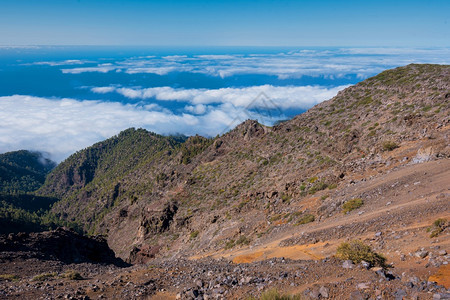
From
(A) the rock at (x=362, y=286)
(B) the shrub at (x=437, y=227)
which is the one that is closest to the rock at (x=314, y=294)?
(A) the rock at (x=362, y=286)

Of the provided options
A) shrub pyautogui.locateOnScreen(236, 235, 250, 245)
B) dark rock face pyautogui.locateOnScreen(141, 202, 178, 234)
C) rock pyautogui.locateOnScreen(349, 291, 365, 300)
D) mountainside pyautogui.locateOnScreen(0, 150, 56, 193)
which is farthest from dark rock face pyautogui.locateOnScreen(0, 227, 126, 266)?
mountainside pyautogui.locateOnScreen(0, 150, 56, 193)

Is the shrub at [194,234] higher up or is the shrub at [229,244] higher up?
the shrub at [229,244]

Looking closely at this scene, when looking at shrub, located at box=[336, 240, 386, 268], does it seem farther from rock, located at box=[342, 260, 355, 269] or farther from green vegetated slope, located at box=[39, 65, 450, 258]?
green vegetated slope, located at box=[39, 65, 450, 258]

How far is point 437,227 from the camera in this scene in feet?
34.8

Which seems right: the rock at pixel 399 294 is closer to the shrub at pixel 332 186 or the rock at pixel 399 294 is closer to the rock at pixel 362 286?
the rock at pixel 362 286

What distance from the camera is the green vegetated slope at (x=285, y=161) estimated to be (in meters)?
23.1

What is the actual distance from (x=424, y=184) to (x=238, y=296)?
42.2 feet

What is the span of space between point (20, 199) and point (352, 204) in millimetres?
136887

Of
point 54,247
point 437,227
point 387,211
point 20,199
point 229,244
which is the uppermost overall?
point 437,227

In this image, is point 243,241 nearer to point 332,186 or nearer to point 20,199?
point 332,186

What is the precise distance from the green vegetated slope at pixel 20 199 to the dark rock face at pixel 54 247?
128ft

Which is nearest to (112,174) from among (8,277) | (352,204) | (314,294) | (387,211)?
(8,277)

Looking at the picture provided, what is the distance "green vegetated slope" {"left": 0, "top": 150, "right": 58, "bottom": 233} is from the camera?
6850 centimetres

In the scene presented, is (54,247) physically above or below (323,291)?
below
